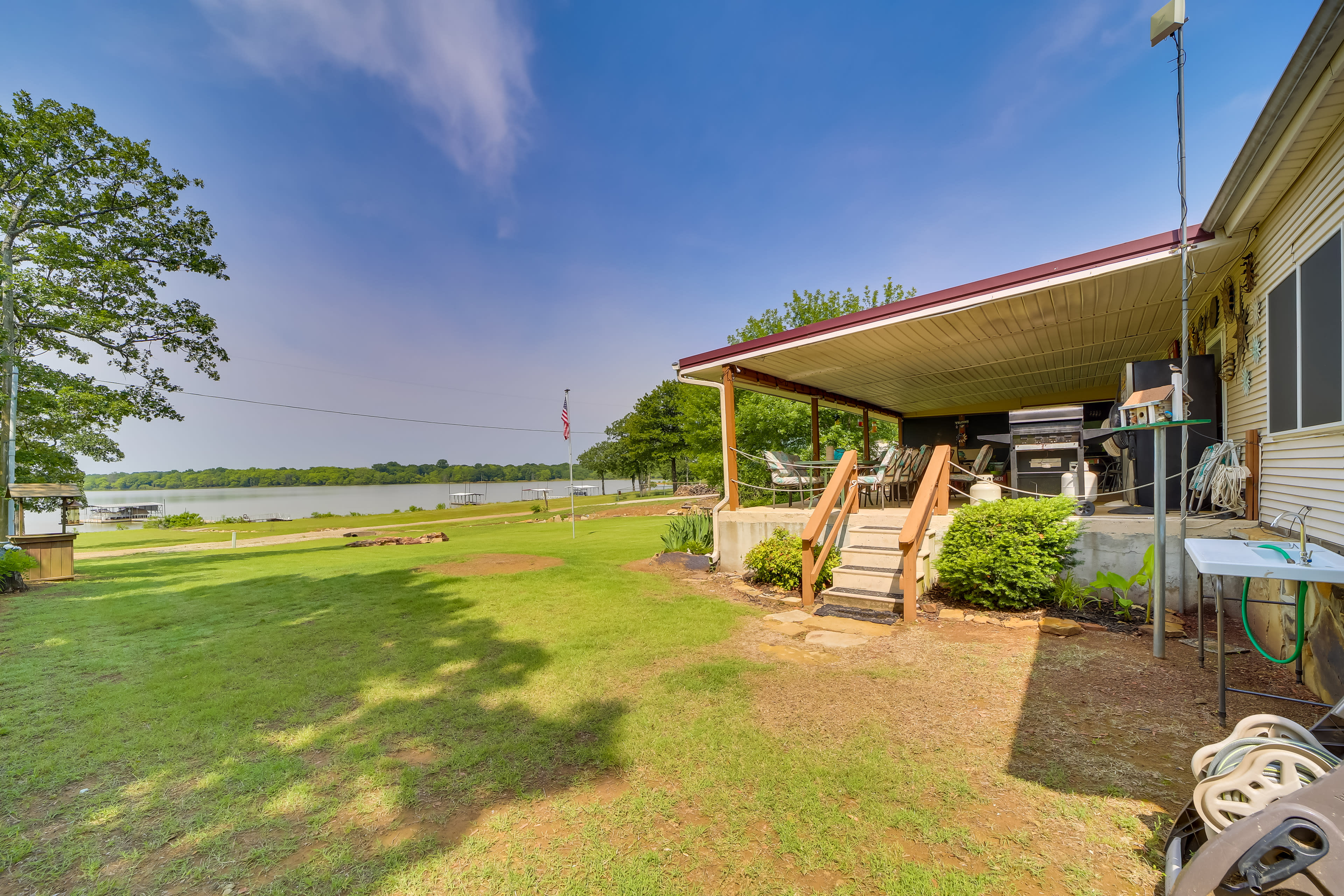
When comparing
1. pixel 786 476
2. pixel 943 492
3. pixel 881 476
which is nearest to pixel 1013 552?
pixel 943 492

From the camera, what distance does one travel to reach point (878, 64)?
10719 mm

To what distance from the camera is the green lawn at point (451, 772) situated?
1932 mm

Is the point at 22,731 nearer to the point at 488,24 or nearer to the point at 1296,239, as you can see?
the point at 1296,239

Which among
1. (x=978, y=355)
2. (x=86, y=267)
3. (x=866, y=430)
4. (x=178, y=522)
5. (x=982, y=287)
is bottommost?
(x=178, y=522)

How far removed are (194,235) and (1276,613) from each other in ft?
65.3

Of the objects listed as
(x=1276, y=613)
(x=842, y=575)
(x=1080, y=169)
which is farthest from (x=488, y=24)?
(x=1276, y=613)

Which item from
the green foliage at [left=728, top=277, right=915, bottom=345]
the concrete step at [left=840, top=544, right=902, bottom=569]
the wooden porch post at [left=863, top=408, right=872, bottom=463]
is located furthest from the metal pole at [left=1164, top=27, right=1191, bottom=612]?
the green foliage at [left=728, top=277, right=915, bottom=345]

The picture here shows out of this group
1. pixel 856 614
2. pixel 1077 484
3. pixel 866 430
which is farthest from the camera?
pixel 866 430

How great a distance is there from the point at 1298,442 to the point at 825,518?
12.2ft

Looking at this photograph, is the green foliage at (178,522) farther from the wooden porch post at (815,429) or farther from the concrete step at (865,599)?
the concrete step at (865,599)

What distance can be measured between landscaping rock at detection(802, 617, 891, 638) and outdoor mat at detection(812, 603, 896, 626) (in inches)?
1.8

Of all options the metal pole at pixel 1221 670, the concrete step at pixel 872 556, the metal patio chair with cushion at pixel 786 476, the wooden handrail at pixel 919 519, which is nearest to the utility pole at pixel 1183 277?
the metal pole at pixel 1221 670

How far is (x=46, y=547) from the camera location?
8531 mm

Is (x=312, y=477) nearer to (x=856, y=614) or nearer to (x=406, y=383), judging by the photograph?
(x=406, y=383)
